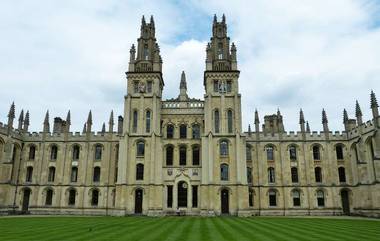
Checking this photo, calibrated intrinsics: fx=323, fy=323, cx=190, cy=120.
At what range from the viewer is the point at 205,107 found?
48594 millimetres

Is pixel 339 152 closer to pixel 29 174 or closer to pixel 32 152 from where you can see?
pixel 32 152

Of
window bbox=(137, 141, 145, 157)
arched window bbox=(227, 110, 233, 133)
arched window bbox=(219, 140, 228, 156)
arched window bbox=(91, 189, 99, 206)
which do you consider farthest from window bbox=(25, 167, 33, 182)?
arched window bbox=(227, 110, 233, 133)

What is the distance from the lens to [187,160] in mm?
47594

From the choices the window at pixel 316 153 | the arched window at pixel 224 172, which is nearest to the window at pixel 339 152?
the window at pixel 316 153

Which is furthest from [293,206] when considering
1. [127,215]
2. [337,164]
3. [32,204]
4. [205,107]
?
[32,204]

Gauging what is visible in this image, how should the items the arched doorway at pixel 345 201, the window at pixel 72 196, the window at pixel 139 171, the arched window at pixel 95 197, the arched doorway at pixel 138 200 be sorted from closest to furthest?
the arched doorway at pixel 138 200 < the window at pixel 139 171 < the arched doorway at pixel 345 201 < the arched window at pixel 95 197 < the window at pixel 72 196

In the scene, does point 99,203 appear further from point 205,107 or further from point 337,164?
point 337,164

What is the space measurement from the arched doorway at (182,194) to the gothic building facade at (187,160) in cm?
14

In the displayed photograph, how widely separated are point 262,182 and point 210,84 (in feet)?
57.7

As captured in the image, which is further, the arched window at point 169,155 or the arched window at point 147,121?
the arched window at point 147,121

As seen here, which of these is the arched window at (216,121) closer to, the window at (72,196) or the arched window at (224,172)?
the arched window at (224,172)

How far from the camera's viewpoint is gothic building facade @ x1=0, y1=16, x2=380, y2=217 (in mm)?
45438

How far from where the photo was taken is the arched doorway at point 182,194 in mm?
45781

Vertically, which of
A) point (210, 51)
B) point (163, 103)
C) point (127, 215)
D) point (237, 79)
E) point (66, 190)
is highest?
point (210, 51)
